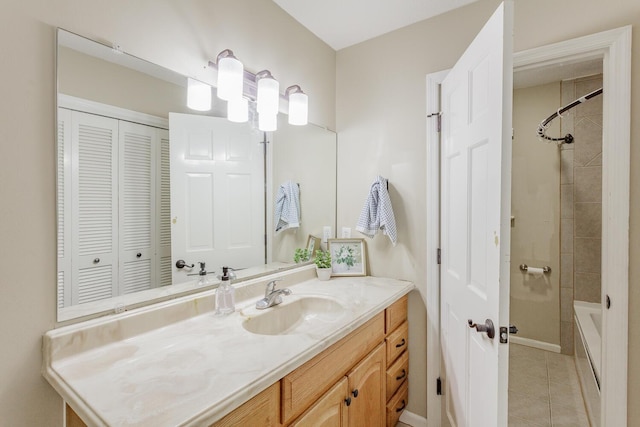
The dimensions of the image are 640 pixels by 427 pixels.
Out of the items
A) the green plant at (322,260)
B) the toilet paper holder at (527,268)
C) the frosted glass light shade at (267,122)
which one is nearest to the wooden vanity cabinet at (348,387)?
the green plant at (322,260)

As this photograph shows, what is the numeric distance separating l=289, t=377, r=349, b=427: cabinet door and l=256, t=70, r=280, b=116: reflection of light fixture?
1307 mm

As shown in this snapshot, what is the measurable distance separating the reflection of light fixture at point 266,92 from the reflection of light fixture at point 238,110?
7 cm

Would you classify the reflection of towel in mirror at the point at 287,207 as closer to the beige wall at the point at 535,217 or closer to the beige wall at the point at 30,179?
the beige wall at the point at 30,179

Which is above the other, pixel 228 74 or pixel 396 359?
pixel 228 74

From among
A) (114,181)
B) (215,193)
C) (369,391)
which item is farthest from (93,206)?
(369,391)

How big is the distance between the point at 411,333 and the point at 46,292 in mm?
1779

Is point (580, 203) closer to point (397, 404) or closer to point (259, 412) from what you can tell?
point (397, 404)

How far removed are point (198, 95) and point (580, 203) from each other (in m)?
3.01

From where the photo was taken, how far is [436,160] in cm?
178

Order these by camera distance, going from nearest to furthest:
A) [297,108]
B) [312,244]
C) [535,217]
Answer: [297,108], [312,244], [535,217]

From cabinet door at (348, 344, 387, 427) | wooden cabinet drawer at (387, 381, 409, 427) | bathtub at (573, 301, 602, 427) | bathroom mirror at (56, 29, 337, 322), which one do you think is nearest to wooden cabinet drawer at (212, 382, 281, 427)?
cabinet door at (348, 344, 387, 427)

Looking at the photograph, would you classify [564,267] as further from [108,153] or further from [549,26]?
[108,153]

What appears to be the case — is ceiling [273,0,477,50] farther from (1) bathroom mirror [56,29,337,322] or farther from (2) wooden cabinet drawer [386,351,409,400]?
(2) wooden cabinet drawer [386,351,409,400]

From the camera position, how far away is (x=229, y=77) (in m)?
1.34
